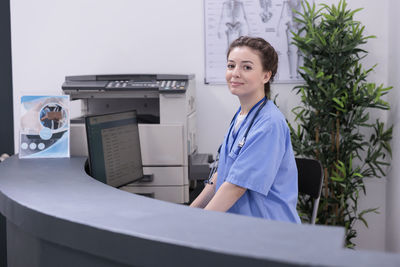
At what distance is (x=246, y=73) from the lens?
190 centimetres

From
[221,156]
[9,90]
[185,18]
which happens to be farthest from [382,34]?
[9,90]

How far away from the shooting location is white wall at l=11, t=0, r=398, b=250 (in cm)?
351

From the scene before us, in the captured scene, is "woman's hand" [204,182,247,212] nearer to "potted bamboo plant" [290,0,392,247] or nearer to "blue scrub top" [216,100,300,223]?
"blue scrub top" [216,100,300,223]

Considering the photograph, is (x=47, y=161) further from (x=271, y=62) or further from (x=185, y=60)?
(x=185, y=60)

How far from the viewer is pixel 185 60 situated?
3.53 meters

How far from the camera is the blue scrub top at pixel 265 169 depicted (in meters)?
1.71

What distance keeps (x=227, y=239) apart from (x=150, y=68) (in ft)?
8.88

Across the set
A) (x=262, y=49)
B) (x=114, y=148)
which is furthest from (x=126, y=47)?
(x=262, y=49)

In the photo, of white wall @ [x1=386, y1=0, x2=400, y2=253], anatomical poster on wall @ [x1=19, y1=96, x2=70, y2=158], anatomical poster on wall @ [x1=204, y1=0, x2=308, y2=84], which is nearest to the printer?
anatomical poster on wall @ [x1=19, y1=96, x2=70, y2=158]

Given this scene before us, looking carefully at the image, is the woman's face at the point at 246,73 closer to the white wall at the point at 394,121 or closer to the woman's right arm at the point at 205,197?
the woman's right arm at the point at 205,197

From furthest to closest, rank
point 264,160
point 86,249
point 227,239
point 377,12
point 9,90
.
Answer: point 9,90 < point 377,12 < point 264,160 < point 86,249 < point 227,239

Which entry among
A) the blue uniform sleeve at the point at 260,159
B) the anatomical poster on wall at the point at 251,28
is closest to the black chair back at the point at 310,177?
the blue uniform sleeve at the point at 260,159

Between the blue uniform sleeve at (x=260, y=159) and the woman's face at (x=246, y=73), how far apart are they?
18 cm

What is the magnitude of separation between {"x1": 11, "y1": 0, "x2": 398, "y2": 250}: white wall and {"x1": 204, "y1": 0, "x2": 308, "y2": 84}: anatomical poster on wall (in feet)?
0.22
